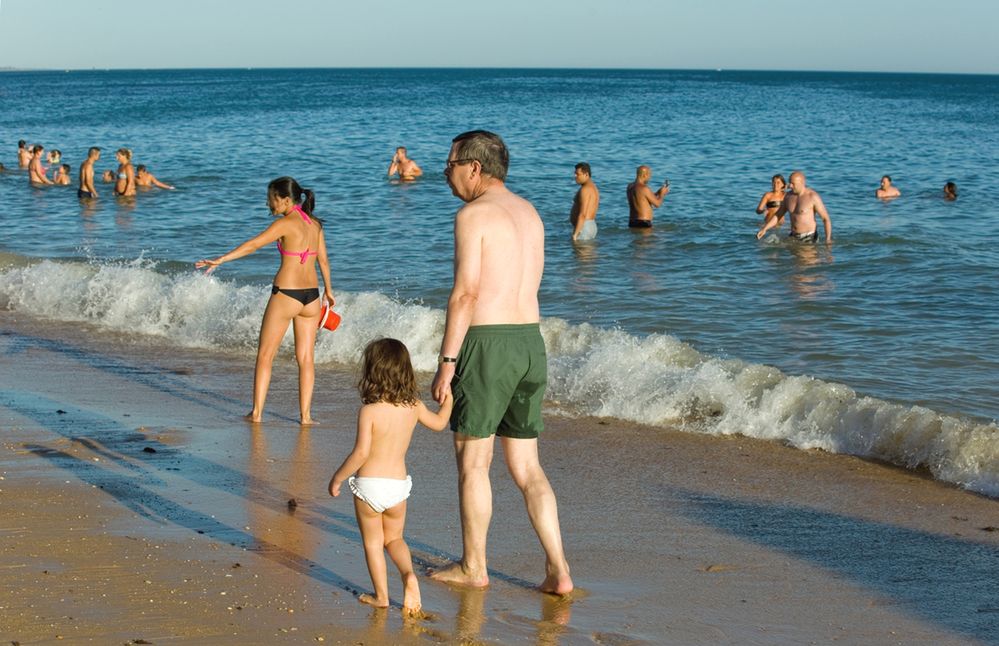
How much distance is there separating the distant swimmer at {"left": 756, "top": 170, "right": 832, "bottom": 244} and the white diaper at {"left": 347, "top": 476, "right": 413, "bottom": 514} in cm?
1234

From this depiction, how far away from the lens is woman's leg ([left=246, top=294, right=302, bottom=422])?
695 cm

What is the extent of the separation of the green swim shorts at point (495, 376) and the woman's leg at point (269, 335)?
2.89 metres

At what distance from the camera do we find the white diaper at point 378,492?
4082 mm

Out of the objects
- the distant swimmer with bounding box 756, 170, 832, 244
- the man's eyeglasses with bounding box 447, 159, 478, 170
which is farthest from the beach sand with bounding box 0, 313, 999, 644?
the distant swimmer with bounding box 756, 170, 832, 244

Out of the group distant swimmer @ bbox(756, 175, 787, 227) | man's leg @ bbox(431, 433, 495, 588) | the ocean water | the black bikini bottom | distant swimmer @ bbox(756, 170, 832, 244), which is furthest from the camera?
distant swimmer @ bbox(756, 175, 787, 227)

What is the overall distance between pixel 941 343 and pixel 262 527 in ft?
21.7

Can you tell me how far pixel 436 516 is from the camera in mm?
5375

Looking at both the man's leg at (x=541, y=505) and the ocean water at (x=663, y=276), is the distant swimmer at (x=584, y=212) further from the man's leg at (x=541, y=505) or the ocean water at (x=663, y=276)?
the man's leg at (x=541, y=505)

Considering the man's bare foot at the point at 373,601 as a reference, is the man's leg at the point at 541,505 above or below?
above

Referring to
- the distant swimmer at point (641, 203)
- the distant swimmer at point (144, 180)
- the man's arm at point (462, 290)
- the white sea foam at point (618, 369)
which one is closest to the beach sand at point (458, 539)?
the white sea foam at point (618, 369)

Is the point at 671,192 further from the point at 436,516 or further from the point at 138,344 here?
the point at 436,516

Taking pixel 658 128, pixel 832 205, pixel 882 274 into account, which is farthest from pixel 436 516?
pixel 658 128

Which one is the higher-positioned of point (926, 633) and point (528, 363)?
point (528, 363)

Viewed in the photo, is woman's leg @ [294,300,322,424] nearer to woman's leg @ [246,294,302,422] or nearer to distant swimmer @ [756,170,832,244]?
woman's leg @ [246,294,302,422]
